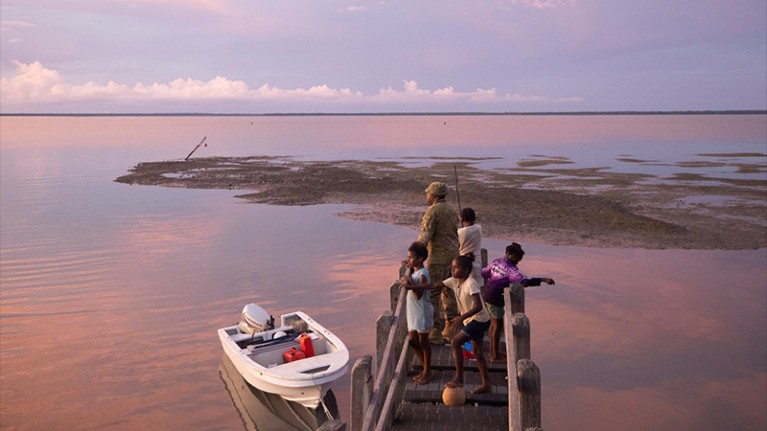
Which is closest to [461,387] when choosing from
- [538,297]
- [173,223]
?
[538,297]

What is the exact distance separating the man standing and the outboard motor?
184 inches

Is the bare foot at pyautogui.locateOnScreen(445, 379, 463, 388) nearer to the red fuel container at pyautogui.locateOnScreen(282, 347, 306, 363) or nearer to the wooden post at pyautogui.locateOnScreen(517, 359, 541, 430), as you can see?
the wooden post at pyautogui.locateOnScreen(517, 359, 541, 430)

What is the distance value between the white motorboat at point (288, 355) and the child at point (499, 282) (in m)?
3.17

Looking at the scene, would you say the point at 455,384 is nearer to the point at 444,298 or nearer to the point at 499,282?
the point at 499,282

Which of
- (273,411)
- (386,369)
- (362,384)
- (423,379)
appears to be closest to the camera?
(362,384)

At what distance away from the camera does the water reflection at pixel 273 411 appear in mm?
12070

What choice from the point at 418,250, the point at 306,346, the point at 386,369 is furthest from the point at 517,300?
the point at 306,346

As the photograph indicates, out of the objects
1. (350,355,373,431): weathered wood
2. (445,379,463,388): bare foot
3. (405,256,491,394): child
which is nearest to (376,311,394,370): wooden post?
(405,256,491,394): child

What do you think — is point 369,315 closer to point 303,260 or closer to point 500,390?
point 303,260

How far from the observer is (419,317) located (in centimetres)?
892

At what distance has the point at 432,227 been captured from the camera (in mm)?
9844

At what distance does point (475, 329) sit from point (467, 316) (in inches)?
11.2

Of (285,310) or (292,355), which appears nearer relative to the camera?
(292,355)

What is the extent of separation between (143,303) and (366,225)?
1162cm
